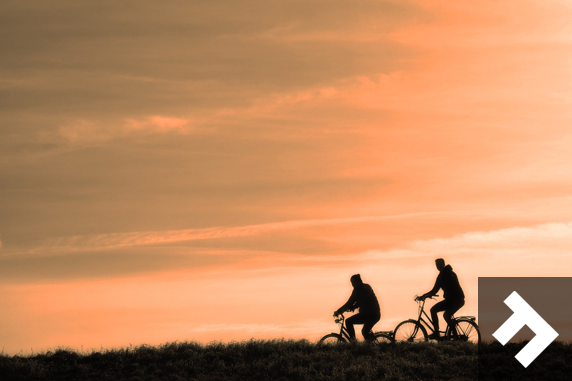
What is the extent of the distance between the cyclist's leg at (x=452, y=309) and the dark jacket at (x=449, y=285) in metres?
0.12

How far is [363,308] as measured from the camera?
20.6 meters

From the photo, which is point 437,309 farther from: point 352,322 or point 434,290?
point 352,322

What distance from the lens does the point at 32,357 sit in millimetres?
20562

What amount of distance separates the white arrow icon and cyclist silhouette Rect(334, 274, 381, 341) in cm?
358

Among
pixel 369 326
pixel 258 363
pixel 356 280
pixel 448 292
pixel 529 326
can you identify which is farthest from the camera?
pixel 356 280

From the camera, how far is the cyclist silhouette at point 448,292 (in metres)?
20.4

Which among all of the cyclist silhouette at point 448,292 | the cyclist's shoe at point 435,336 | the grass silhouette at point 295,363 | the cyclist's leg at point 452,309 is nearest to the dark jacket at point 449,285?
the cyclist silhouette at point 448,292

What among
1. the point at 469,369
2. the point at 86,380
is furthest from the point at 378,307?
the point at 86,380

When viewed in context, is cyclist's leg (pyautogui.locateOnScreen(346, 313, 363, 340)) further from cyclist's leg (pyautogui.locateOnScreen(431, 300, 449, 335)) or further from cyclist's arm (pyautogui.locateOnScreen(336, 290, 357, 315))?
cyclist's leg (pyautogui.locateOnScreen(431, 300, 449, 335))

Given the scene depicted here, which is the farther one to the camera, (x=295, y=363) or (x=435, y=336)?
(x=435, y=336)

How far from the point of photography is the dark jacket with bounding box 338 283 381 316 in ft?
67.6

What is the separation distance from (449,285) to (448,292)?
0.69ft

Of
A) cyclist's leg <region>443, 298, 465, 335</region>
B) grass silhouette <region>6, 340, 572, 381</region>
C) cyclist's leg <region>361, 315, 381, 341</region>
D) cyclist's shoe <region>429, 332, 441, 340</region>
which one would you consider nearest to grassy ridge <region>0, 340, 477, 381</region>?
grass silhouette <region>6, 340, 572, 381</region>

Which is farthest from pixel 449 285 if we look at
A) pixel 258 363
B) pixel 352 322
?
pixel 258 363
